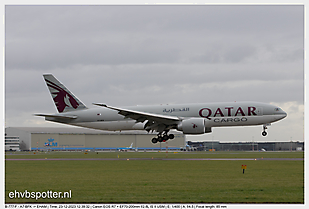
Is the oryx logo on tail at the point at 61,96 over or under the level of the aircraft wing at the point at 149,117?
over

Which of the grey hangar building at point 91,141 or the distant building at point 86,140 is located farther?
the distant building at point 86,140

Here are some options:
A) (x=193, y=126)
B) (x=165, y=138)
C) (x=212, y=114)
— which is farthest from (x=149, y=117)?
(x=212, y=114)

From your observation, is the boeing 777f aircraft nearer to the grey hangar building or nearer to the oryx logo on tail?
the oryx logo on tail

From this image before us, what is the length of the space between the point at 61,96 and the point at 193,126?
22.8 m

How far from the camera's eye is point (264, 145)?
181 m

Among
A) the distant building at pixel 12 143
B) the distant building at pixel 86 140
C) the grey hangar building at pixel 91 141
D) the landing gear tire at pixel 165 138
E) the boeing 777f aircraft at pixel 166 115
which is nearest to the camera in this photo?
the boeing 777f aircraft at pixel 166 115

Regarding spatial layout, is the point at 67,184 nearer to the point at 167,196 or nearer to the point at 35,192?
the point at 35,192

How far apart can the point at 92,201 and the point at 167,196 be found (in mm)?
4082

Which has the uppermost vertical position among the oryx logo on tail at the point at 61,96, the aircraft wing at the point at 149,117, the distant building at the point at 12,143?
the oryx logo on tail at the point at 61,96

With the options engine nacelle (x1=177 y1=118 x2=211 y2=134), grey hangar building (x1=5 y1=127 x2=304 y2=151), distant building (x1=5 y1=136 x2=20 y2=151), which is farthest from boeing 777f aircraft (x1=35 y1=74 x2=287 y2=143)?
distant building (x1=5 y1=136 x2=20 y2=151)

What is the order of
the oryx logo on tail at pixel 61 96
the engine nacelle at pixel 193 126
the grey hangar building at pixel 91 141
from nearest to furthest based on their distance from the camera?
the engine nacelle at pixel 193 126 → the oryx logo on tail at pixel 61 96 → the grey hangar building at pixel 91 141

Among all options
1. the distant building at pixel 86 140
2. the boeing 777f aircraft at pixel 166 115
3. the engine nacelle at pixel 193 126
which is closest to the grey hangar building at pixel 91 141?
the distant building at pixel 86 140

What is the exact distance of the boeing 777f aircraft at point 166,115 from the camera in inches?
2162

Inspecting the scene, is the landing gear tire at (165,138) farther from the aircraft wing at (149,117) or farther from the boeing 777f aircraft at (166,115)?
the aircraft wing at (149,117)
